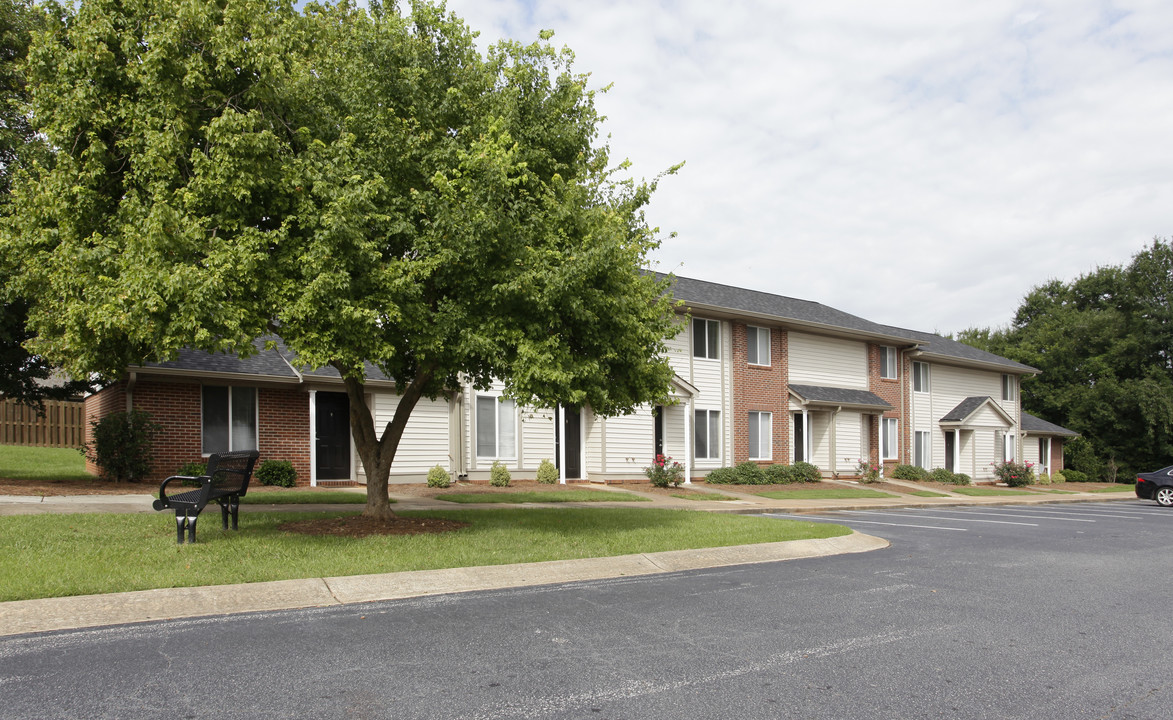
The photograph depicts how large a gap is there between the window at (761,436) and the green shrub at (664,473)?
17.0ft

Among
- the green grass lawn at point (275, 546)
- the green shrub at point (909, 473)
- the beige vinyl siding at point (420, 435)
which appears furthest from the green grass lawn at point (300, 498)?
the green shrub at point (909, 473)

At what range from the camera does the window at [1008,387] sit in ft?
132

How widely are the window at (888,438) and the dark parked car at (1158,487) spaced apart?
8.54 metres

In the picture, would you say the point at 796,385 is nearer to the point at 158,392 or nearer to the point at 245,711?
the point at 158,392

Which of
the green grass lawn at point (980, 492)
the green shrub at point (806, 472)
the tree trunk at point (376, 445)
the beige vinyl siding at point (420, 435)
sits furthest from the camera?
the green grass lawn at point (980, 492)

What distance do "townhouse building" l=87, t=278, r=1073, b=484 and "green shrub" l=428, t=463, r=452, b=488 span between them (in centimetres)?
98

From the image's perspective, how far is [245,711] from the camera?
4.59 metres

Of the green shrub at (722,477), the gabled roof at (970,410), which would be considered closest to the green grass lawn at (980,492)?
the gabled roof at (970,410)

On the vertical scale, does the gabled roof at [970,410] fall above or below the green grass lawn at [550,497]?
above

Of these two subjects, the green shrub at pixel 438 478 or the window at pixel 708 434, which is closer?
the green shrub at pixel 438 478

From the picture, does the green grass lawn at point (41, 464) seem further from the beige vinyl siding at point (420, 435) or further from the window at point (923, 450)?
the window at point (923, 450)

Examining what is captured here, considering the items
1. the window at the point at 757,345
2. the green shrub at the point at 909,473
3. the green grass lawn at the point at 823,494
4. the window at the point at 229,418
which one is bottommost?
the green shrub at the point at 909,473

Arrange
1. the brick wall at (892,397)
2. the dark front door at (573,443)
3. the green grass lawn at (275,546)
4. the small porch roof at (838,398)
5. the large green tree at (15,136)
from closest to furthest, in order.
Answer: the green grass lawn at (275,546) → the large green tree at (15,136) → the dark front door at (573,443) → the small porch roof at (838,398) → the brick wall at (892,397)

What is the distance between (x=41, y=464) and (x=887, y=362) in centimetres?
3097
